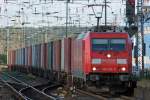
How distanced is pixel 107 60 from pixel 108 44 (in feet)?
2.90

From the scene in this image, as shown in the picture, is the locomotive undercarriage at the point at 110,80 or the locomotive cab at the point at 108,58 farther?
the locomotive cab at the point at 108,58

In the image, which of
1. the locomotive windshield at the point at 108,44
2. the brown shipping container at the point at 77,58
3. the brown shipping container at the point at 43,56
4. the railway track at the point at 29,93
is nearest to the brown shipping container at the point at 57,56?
the railway track at the point at 29,93

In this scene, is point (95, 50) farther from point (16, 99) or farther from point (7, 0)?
point (7, 0)

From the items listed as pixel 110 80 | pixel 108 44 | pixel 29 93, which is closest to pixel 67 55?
pixel 29 93

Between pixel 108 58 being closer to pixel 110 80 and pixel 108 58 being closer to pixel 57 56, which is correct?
pixel 110 80

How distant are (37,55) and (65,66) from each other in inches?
643

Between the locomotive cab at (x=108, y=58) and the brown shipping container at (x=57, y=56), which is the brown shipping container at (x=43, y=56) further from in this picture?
the locomotive cab at (x=108, y=58)

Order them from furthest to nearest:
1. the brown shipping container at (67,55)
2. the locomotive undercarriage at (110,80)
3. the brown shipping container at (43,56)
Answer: the brown shipping container at (43,56) < the brown shipping container at (67,55) < the locomotive undercarriage at (110,80)

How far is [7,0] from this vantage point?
4028 cm

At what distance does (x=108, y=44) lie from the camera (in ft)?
81.2

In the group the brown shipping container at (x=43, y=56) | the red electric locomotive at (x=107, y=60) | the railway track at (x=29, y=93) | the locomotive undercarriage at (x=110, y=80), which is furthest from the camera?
the brown shipping container at (x=43, y=56)

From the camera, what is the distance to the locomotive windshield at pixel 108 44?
24609mm

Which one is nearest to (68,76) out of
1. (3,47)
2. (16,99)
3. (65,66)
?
(65,66)

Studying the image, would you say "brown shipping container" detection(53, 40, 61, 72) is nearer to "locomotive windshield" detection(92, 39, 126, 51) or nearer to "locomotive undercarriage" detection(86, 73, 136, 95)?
"locomotive windshield" detection(92, 39, 126, 51)
